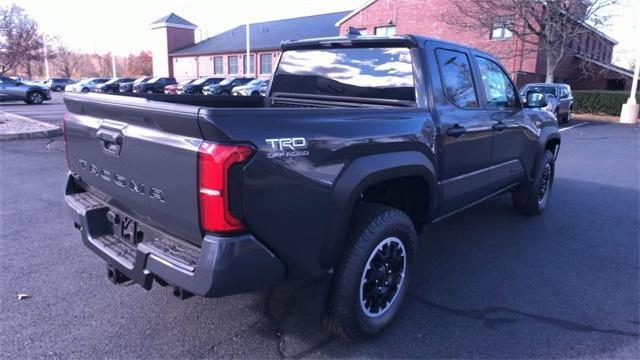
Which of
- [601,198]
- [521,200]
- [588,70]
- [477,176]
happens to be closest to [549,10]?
[588,70]

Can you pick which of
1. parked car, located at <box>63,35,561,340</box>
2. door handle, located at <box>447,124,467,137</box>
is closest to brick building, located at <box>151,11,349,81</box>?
parked car, located at <box>63,35,561,340</box>

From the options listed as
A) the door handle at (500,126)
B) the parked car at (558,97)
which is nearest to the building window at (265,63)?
the parked car at (558,97)

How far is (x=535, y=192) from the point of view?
227 inches

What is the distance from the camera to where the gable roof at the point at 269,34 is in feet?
143

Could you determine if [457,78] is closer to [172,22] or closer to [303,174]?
[303,174]

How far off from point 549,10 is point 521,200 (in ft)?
74.4

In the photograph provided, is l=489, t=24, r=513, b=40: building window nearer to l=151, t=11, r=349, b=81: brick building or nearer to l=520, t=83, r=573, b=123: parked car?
l=520, t=83, r=573, b=123: parked car

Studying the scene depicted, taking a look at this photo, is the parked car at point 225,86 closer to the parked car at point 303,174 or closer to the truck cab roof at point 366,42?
the truck cab roof at point 366,42

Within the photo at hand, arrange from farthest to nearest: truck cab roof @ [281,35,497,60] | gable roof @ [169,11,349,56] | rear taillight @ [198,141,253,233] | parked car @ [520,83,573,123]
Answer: gable roof @ [169,11,349,56], parked car @ [520,83,573,123], truck cab roof @ [281,35,497,60], rear taillight @ [198,141,253,233]

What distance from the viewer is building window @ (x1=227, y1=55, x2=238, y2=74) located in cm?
5041

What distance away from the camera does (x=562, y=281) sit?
404cm

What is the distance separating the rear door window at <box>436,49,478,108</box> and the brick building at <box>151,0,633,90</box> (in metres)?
20.8

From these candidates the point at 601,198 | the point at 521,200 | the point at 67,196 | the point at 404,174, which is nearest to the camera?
the point at 404,174

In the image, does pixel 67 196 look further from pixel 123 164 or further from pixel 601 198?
pixel 601 198
